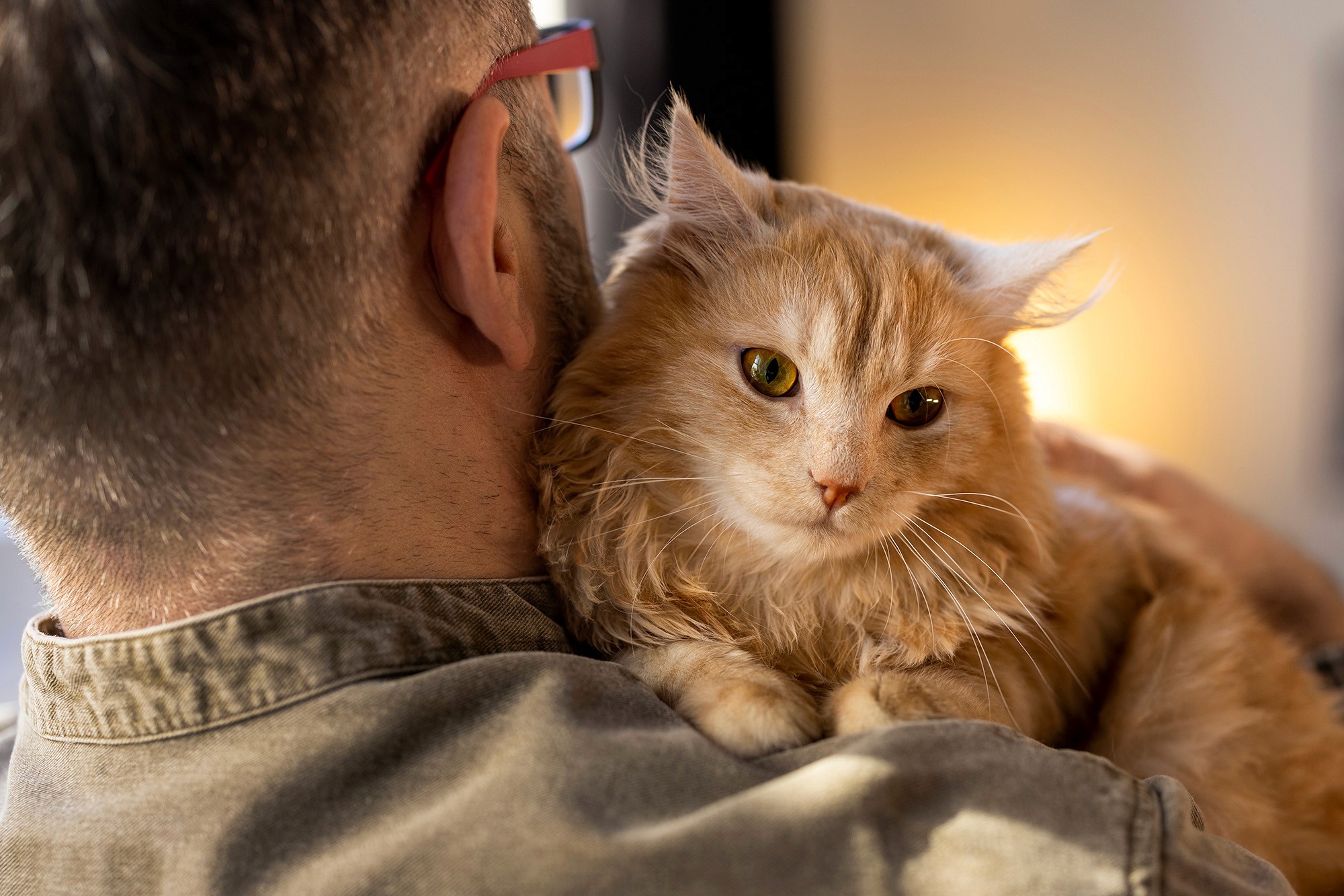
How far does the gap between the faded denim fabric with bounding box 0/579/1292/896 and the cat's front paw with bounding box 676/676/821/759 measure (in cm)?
4

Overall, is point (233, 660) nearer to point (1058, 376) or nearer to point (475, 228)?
point (475, 228)

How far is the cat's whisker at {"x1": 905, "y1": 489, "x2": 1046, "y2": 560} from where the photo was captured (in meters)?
1.23

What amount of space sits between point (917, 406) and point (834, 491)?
8.6 inches

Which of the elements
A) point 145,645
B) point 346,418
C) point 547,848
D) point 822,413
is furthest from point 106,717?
point 822,413

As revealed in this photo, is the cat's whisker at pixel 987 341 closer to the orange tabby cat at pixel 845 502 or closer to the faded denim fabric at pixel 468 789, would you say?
the orange tabby cat at pixel 845 502

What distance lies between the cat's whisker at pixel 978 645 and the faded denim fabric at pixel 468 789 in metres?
0.30

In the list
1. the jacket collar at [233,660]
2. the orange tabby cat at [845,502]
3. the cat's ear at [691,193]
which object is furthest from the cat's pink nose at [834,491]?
the jacket collar at [233,660]

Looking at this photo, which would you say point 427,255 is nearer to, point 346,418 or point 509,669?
point 346,418

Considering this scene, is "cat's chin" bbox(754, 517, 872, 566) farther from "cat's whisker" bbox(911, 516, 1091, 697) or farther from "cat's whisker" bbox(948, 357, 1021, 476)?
"cat's whisker" bbox(948, 357, 1021, 476)

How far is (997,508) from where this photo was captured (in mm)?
1278

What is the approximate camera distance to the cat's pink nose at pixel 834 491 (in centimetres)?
112

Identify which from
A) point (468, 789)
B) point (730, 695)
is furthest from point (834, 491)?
point (468, 789)

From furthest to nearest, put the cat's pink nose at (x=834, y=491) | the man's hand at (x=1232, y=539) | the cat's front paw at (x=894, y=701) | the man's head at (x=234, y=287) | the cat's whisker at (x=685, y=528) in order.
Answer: the man's hand at (x=1232, y=539)
the cat's whisker at (x=685, y=528)
the cat's pink nose at (x=834, y=491)
the cat's front paw at (x=894, y=701)
the man's head at (x=234, y=287)

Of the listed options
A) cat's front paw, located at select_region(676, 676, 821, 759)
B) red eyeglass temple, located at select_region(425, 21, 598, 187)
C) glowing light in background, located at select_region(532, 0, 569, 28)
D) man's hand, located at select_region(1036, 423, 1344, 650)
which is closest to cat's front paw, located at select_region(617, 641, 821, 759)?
cat's front paw, located at select_region(676, 676, 821, 759)
